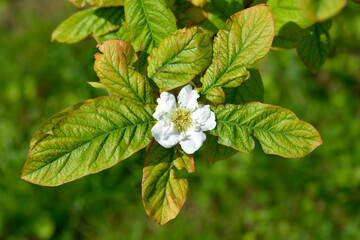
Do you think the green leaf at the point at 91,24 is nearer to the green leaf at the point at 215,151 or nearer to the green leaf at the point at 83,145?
the green leaf at the point at 83,145

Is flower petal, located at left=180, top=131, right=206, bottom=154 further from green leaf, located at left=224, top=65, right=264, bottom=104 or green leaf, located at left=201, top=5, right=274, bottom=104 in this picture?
green leaf, located at left=224, top=65, right=264, bottom=104

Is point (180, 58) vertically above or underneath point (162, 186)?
above

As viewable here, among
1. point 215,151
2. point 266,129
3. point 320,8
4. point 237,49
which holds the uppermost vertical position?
point 320,8

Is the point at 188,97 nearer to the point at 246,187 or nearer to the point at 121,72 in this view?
the point at 121,72

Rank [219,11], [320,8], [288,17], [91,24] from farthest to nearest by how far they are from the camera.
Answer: [91,24] < [219,11] < [288,17] < [320,8]

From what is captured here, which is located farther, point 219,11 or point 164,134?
point 219,11

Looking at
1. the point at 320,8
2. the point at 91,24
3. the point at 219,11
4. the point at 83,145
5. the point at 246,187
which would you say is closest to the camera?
the point at 320,8

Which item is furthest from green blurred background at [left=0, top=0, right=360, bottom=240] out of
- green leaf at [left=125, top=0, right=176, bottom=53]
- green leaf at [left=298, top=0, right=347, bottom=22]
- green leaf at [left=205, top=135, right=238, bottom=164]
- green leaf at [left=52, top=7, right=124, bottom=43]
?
green leaf at [left=298, top=0, right=347, bottom=22]

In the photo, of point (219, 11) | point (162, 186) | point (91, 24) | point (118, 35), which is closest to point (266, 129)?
point (162, 186)
